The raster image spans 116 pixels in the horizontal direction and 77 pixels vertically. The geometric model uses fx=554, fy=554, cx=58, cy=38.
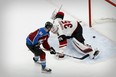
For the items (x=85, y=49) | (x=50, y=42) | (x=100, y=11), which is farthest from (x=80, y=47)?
(x=100, y=11)

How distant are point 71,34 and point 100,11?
41 centimetres

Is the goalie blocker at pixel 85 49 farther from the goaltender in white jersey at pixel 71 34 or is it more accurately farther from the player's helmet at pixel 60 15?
the player's helmet at pixel 60 15

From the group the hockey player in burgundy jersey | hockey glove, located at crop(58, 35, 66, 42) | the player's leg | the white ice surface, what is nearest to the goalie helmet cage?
the white ice surface

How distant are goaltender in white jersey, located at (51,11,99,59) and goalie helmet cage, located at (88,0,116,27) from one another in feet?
0.80

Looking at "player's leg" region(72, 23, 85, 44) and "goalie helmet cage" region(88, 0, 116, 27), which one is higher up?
"goalie helmet cage" region(88, 0, 116, 27)

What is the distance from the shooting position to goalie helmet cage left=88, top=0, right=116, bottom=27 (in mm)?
3343

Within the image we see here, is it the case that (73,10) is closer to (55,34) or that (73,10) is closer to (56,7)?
(56,7)

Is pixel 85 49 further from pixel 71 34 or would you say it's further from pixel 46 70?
pixel 46 70

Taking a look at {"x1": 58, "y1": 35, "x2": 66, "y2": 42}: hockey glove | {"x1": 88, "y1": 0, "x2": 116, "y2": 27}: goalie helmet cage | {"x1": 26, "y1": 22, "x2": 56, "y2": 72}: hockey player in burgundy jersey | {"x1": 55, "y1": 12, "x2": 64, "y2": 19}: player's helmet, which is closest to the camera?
{"x1": 26, "y1": 22, "x2": 56, "y2": 72}: hockey player in burgundy jersey

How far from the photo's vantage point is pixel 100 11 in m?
3.40

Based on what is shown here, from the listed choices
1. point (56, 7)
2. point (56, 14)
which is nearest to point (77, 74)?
point (56, 14)

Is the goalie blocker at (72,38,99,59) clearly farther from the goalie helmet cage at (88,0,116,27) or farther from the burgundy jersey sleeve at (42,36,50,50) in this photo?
the goalie helmet cage at (88,0,116,27)

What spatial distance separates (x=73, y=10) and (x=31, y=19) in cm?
27

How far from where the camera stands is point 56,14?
313 cm
